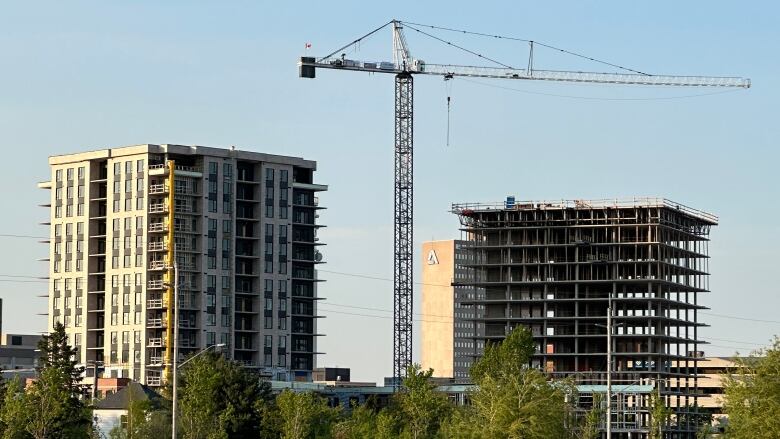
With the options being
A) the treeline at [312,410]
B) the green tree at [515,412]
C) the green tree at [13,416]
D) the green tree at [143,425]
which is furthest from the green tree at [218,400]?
the green tree at [515,412]

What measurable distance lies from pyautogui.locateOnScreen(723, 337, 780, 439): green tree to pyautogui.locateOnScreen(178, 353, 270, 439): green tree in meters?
45.9

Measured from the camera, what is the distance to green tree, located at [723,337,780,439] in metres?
112

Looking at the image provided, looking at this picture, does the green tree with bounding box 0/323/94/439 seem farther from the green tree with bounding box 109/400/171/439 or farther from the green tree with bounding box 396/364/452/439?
the green tree with bounding box 396/364/452/439

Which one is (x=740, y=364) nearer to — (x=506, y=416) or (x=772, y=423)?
(x=772, y=423)

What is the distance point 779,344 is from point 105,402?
9516 centimetres

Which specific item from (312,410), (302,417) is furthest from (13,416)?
(312,410)

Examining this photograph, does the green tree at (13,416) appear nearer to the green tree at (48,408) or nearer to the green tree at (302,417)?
the green tree at (48,408)

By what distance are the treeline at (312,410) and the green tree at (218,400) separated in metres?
0.10

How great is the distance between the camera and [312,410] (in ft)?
522

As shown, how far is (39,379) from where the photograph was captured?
14350cm

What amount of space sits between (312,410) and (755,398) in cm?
5535

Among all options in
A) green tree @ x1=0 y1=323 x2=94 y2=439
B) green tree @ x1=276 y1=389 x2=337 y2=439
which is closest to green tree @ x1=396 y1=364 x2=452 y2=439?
green tree @ x1=276 y1=389 x2=337 y2=439

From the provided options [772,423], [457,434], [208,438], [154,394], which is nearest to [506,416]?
[457,434]

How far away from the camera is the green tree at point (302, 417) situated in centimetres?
15400
